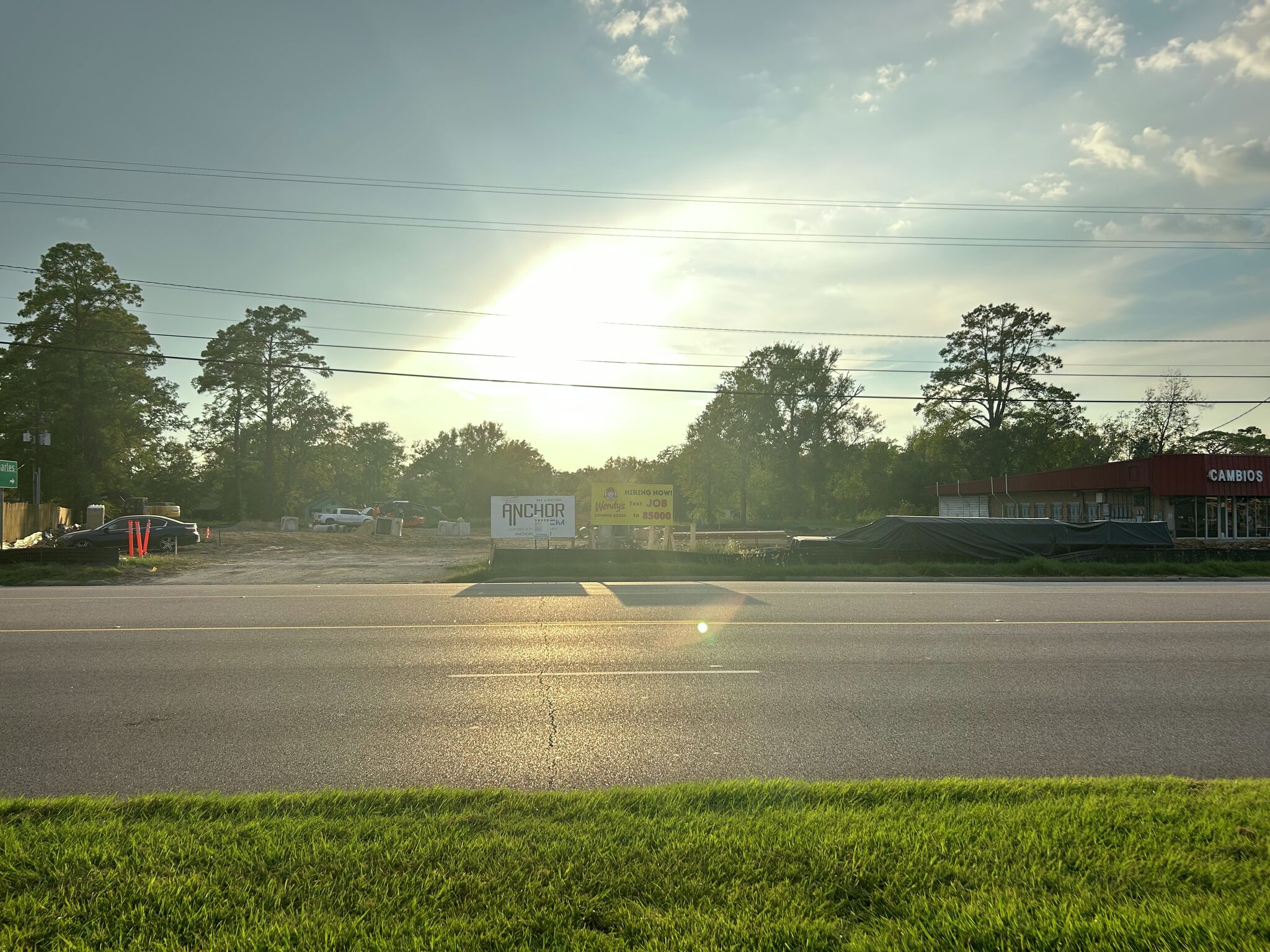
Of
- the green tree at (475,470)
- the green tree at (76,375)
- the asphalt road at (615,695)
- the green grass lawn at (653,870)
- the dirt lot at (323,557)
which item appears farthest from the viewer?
the green tree at (475,470)

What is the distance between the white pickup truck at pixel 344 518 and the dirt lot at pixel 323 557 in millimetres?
12014

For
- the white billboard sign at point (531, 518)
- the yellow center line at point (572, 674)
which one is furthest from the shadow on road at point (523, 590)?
the yellow center line at point (572, 674)

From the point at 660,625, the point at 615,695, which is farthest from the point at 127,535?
the point at 615,695

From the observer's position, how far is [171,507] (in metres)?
46.7

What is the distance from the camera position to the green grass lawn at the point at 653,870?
3111 mm

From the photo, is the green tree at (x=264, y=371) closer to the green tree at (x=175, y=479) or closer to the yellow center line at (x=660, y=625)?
the green tree at (x=175, y=479)

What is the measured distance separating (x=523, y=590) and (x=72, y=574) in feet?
44.1

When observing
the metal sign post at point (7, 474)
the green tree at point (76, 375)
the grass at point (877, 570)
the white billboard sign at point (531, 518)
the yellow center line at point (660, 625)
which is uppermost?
the green tree at point (76, 375)

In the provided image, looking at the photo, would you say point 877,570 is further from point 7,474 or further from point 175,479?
point 175,479

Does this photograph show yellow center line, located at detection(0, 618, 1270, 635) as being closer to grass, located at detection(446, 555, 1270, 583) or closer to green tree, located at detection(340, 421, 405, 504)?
grass, located at detection(446, 555, 1270, 583)

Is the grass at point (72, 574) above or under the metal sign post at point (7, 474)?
under

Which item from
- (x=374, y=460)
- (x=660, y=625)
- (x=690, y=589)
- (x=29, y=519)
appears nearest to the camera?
(x=660, y=625)

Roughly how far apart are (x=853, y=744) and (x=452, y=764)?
2.96 metres

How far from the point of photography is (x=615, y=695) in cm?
749
